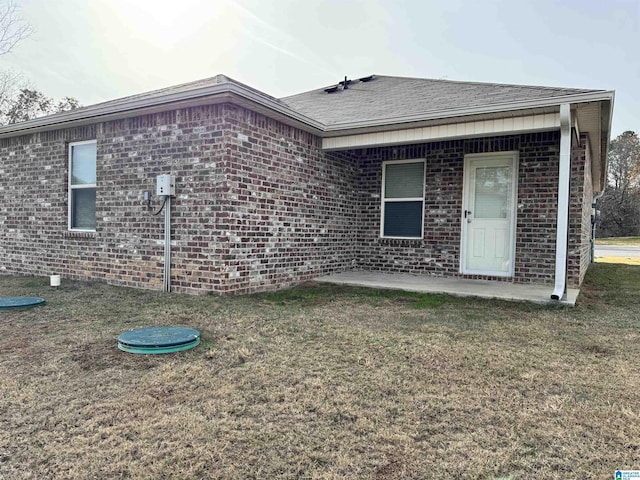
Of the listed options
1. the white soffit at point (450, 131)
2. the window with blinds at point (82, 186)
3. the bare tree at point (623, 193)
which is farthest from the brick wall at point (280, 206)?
the bare tree at point (623, 193)

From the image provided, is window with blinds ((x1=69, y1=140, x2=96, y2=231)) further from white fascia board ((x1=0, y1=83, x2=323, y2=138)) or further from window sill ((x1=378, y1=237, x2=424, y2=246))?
window sill ((x1=378, y1=237, x2=424, y2=246))

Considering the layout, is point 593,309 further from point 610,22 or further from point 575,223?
point 610,22

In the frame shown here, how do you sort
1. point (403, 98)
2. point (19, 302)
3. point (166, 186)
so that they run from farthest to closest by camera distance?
point (403, 98), point (166, 186), point (19, 302)

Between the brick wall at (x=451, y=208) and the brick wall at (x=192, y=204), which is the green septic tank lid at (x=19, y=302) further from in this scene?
the brick wall at (x=451, y=208)

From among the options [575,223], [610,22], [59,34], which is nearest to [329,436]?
[575,223]

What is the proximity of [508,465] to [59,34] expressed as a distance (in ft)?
55.5

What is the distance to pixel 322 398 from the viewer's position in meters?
2.46

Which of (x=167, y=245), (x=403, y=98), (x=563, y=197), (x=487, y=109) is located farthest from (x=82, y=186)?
(x=563, y=197)

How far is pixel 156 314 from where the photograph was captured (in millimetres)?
4520

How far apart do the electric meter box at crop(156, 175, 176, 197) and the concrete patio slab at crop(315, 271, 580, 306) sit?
267 centimetres

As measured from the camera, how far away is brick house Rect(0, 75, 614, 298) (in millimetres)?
5430

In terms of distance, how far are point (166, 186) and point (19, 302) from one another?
7.15 ft

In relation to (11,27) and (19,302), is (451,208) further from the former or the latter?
(11,27)

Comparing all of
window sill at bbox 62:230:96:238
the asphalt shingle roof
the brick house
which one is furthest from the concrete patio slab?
window sill at bbox 62:230:96:238
